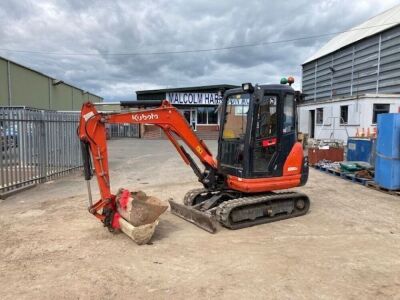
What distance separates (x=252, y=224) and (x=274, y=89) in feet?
7.94

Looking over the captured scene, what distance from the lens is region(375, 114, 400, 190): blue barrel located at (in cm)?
947

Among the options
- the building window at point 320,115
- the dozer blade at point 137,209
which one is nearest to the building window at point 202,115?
the building window at point 320,115

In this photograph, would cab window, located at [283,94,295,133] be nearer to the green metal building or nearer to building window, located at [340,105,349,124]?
building window, located at [340,105,349,124]

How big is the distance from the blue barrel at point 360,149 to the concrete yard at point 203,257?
17.5 feet

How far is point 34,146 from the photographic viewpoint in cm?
1090

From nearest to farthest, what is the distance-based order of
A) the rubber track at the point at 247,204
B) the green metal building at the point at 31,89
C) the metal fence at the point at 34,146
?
the rubber track at the point at 247,204, the metal fence at the point at 34,146, the green metal building at the point at 31,89

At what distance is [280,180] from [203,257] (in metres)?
2.53

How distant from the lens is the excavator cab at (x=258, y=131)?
22.0 feet

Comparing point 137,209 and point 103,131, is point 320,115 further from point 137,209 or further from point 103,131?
point 137,209

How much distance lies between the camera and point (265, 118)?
682cm

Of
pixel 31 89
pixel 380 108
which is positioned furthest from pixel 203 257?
pixel 31 89

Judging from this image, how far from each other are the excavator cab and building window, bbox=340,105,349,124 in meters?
13.8

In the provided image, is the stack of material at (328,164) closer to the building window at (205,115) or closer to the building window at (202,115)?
the building window at (205,115)

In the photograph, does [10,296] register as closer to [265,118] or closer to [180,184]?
[265,118]
